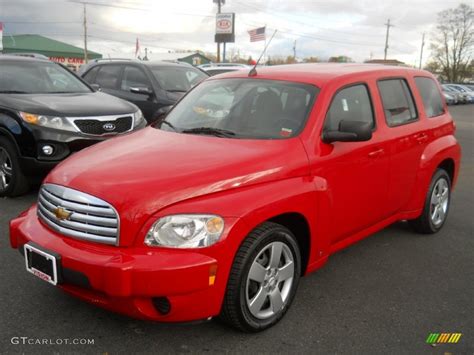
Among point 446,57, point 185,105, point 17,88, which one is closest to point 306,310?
point 185,105

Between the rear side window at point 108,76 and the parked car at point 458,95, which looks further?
the parked car at point 458,95

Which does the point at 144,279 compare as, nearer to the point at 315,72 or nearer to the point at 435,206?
the point at 315,72

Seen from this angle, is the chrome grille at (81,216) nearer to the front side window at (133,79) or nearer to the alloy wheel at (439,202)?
the alloy wheel at (439,202)

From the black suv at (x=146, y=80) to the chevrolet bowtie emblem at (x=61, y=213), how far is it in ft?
19.3

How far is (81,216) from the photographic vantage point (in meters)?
2.78

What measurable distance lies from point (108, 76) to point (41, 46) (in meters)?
46.9

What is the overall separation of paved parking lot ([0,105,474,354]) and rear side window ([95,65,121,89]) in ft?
18.8

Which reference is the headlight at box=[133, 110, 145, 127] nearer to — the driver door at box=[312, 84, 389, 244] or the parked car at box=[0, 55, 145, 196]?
the parked car at box=[0, 55, 145, 196]

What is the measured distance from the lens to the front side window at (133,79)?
9.18 m

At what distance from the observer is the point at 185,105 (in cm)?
428

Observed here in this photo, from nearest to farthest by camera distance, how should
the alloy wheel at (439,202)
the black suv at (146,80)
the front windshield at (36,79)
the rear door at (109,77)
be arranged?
the alloy wheel at (439,202) < the front windshield at (36,79) < the black suv at (146,80) < the rear door at (109,77)

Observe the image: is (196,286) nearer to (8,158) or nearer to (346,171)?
(346,171)

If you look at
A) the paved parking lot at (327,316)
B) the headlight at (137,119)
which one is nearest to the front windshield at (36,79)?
the headlight at (137,119)

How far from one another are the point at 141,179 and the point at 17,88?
449 centimetres
